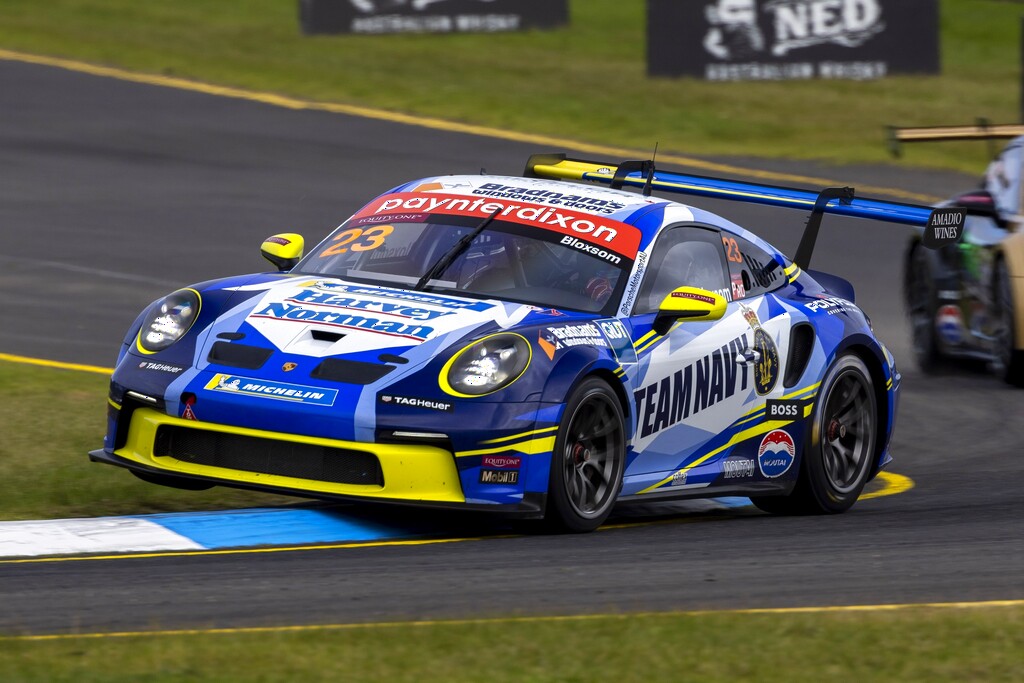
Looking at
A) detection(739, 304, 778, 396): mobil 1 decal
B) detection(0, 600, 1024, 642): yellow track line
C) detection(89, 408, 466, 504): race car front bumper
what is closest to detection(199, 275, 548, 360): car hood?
detection(89, 408, 466, 504): race car front bumper

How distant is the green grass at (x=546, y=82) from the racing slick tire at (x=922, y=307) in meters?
8.06

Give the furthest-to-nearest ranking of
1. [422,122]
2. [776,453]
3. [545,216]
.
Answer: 1. [422,122]
2. [776,453]
3. [545,216]

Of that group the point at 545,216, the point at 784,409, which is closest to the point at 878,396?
the point at 784,409

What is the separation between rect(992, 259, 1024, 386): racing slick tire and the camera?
40.0 ft

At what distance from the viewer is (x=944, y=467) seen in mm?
10133

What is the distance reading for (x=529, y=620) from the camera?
224 inches

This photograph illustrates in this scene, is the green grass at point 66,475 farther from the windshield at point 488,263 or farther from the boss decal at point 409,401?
the boss decal at point 409,401

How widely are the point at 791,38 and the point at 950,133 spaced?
45.6 ft

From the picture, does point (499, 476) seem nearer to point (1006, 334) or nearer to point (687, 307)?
point (687, 307)

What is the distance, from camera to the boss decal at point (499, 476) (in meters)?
7.03

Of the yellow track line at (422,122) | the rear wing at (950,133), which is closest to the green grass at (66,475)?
the rear wing at (950,133)

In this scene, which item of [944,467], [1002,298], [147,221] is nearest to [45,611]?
[944,467]

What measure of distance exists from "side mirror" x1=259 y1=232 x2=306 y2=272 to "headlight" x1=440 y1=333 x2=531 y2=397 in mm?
1630

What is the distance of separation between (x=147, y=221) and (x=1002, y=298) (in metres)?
8.14
